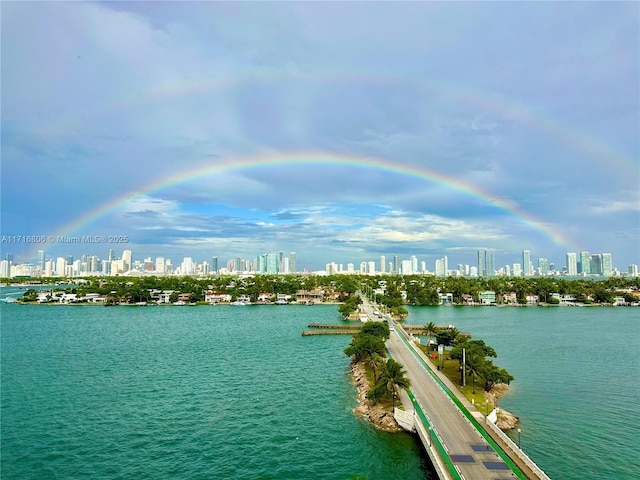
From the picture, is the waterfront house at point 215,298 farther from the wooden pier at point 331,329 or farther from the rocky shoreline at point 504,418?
the rocky shoreline at point 504,418

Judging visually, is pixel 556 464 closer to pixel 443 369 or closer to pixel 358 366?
pixel 443 369

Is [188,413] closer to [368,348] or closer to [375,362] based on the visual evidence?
[375,362]

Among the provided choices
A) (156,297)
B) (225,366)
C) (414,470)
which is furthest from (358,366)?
(156,297)

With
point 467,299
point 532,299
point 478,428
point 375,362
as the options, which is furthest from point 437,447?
point 532,299

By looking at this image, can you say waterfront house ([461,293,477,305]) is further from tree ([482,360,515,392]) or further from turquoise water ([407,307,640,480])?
tree ([482,360,515,392])

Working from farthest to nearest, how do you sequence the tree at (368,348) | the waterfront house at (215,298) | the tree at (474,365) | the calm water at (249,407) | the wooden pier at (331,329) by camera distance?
the waterfront house at (215,298) → the wooden pier at (331,329) → the tree at (368,348) → the tree at (474,365) → the calm water at (249,407)

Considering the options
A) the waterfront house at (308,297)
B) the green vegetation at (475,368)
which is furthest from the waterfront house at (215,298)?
the green vegetation at (475,368)

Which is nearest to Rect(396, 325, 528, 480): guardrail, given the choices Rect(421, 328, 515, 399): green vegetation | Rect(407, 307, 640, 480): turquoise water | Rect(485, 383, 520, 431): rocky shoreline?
Rect(421, 328, 515, 399): green vegetation
